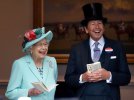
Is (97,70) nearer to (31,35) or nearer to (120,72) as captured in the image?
(120,72)

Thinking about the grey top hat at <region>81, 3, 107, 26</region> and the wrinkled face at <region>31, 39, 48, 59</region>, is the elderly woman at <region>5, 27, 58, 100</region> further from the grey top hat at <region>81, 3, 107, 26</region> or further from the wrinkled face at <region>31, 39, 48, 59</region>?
the grey top hat at <region>81, 3, 107, 26</region>

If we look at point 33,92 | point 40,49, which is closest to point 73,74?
point 40,49

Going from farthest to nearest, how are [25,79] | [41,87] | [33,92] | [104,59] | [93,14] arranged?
1. [93,14]
2. [104,59]
3. [25,79]
4. [33,92]
5. [41,87]

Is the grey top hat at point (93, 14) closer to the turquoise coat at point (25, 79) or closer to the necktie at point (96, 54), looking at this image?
the necktie at point (96, 54)

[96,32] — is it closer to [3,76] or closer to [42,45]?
[42,45]

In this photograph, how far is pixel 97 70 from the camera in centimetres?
370

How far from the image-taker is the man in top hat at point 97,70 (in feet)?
12.4

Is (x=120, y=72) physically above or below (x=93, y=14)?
below

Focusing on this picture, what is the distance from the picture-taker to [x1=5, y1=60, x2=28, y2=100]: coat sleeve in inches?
139

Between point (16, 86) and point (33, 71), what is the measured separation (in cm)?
22

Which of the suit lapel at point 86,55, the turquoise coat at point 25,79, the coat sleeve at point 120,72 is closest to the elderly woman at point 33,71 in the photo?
the turquoise coat at point 25,79

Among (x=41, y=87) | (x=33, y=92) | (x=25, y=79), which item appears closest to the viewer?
(x=41, y=87)

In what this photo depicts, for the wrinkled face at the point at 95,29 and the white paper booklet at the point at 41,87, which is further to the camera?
the wrinkled face at the point at 95,29

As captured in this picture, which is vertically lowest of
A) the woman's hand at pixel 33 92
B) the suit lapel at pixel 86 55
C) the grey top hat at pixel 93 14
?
the woman's hand at pixel 33 92
